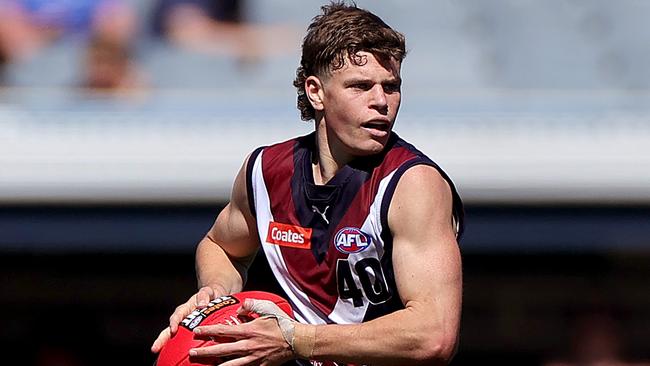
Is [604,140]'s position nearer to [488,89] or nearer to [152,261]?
[488,89]

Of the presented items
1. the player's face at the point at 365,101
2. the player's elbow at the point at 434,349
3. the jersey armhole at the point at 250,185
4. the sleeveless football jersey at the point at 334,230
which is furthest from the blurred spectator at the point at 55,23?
the player's elbow at the point at 434,349

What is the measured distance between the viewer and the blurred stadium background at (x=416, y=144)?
786cm

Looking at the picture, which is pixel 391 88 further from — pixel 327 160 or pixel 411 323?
pixel 411 323

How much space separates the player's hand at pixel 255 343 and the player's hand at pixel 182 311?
0.21 meters

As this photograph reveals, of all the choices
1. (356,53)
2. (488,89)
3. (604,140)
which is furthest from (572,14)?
(356,53)

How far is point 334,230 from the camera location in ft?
12.6

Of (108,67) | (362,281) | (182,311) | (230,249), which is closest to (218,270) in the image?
(230,249)

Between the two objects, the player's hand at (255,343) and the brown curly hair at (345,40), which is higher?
the brown curly hair at (345,40)

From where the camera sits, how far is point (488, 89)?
351 inches

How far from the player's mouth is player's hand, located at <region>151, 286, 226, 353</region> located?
0.74 m

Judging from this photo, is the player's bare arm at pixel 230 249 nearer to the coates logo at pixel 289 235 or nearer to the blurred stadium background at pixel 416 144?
the coates logo at pixel 289 235

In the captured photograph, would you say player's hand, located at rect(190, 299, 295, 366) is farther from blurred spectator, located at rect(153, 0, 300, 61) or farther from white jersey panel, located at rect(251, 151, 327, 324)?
blurred spectator, located at rect(153, 0, 300, 61)

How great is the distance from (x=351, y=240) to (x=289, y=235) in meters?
0.27

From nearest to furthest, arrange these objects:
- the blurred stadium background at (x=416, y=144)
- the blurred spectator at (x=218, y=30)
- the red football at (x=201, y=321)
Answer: the red football at (x=201, y=321), the blurred stadium background at (x=416, y=144), the blurred spectator at (x=218, y=30)
